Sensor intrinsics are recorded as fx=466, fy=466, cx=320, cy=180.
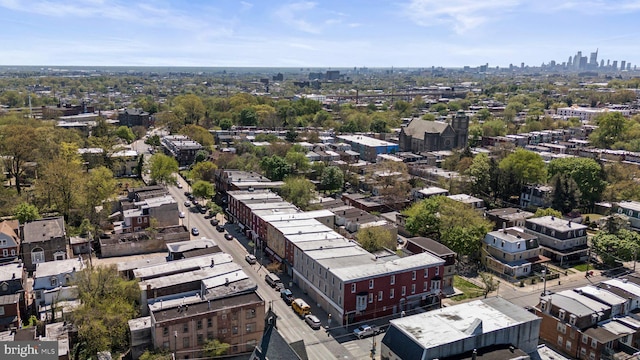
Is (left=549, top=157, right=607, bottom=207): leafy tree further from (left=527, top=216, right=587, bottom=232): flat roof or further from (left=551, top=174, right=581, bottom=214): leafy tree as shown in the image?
(left=527, top=216, right=587, bottom=232): flat roof

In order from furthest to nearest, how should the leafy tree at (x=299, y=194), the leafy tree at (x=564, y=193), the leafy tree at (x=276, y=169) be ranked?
the leafy tree at (x=276, y=169) → the leafy tree at (x=564, y=193) → the leafy tree at (x=299, y=194)

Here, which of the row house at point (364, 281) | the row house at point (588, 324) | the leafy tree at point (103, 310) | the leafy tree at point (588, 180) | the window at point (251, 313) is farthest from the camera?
the leafy tree at point (588, 180)

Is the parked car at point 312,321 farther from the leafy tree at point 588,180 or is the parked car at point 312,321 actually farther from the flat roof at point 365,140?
the flat roof at point 365,140

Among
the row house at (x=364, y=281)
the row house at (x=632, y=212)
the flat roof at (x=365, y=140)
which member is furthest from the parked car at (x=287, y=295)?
the flat roof at (x=365, y=140)

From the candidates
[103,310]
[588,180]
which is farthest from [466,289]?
[588,180]

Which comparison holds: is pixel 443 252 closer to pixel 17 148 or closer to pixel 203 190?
pixel 203 190

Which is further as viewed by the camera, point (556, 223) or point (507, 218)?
point (507, 218)

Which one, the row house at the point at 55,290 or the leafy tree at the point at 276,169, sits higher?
the leafy tree at the point at 276,169

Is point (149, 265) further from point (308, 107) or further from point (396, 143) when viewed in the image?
point (308, 107)
